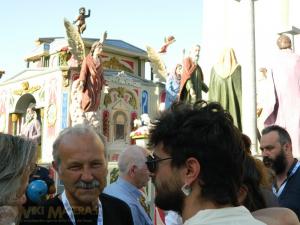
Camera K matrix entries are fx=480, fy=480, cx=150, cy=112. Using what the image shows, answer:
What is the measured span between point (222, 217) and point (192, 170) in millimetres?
172

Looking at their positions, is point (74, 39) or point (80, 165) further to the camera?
point (74, 39)

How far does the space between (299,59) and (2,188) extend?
4.96m

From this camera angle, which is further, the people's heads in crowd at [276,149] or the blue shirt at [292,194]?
the people's heads in crowd at [276,149]

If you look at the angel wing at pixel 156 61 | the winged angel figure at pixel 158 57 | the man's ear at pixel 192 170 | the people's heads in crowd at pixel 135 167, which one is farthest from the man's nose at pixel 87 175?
the angel wing at pixel 156 61

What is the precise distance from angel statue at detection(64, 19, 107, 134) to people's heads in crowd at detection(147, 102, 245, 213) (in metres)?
14.2

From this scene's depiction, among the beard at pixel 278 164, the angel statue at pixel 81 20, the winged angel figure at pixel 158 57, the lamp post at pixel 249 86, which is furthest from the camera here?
the winged angel figure at pixel 158 57

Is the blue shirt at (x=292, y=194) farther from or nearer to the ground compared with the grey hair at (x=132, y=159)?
nearer to the ground

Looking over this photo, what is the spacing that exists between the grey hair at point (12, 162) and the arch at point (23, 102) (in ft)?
69.0

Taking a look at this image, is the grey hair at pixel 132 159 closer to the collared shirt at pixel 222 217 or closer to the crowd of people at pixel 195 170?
the crowd of people at pixel 195 170

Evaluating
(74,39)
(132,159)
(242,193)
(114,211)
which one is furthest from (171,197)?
(74,39)

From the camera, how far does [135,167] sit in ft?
13.1

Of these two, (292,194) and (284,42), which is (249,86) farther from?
(292,194)

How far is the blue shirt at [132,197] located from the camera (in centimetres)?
351

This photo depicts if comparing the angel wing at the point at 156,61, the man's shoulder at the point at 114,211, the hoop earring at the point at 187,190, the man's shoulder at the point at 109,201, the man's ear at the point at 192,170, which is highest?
the angel wing at the point at 156,61
